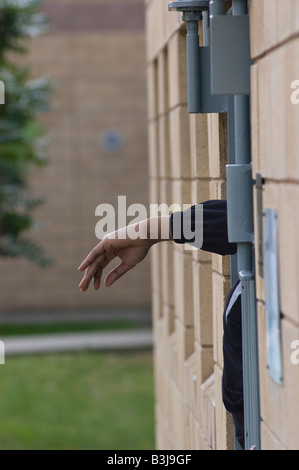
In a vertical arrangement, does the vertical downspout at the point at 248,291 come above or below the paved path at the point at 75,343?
above

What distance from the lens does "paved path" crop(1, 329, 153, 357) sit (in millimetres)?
13445

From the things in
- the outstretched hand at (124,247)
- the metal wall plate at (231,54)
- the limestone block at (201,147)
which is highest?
the metal wall plate at (231,54)

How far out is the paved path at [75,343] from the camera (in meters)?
13.4

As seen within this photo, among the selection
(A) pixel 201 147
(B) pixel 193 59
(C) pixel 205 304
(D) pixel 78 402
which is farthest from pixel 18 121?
(B) pixel 193 59

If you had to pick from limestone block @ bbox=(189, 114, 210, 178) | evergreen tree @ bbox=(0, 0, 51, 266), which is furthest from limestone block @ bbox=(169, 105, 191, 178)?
evergreen tree @ bbox=(0, 0, 51, 266)

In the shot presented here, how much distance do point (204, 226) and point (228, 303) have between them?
280mm

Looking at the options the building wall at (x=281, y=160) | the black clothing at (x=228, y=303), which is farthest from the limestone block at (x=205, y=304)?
the building wall at (x=281, y=160)

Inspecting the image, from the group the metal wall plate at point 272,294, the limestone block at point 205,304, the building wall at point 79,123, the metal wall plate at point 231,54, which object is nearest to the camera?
the metal wall plate at point 272,294

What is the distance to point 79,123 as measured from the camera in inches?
679

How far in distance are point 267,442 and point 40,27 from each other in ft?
36.8

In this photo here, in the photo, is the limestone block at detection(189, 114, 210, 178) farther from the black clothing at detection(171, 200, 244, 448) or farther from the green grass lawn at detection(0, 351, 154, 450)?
the green grass lawn at detection(0, 351, 154, 450)

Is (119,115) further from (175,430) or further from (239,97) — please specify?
(239,97)

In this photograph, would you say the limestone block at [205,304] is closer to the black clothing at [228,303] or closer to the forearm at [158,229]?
the black clothing at [228,303]

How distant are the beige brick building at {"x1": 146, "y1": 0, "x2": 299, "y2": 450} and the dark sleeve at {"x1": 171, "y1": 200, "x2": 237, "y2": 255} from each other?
16.5 inches
